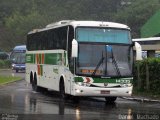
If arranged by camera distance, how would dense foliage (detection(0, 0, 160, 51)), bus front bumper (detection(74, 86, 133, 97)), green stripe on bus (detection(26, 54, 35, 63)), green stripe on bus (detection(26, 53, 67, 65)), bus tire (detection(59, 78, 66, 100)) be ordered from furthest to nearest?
dense foliage (detection(0, 0, 160, 51)) < green stripe on bus (detection(26, 54, 35, 63)) < green stripe on bus (detection(26, 53, 67, 65)) < bus tire (detection(59, 78, 66, 100)) < bus front bumper (detection(74, 86, 133, 97))

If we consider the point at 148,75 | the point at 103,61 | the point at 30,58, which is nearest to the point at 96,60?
the point at 103,61

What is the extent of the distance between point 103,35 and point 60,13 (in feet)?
307

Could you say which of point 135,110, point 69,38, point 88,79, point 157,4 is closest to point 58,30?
point 69,38

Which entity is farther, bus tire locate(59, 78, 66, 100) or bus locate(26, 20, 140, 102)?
bus tire locate(59, 78, 66, 100)

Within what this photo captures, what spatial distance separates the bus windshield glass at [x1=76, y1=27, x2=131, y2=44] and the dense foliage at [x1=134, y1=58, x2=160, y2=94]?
4516mm

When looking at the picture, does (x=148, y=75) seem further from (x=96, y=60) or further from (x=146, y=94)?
(x=96, y=60)

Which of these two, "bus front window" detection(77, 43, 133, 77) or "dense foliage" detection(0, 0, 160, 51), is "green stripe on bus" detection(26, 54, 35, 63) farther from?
"dense foliage" detection(0, 0, 160, 51)

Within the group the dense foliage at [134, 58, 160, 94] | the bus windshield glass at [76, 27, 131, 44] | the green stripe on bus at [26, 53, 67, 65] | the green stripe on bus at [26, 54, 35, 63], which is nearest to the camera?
the bus windshield glass at [76, 27, 131, 44]

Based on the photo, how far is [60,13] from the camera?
11525 cm

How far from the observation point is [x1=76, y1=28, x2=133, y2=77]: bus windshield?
70.9 ft

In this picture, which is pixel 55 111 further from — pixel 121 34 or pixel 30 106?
pixel 121 34

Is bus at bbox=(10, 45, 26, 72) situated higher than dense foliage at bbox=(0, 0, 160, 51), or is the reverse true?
dense foliage at bbox=(0, 0, 160, 51)

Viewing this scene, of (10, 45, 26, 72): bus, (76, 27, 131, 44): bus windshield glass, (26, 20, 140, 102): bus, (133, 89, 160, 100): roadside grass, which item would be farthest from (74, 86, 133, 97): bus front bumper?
(10, 45, 26, 72): bus

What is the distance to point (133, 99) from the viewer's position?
25.0 meters
